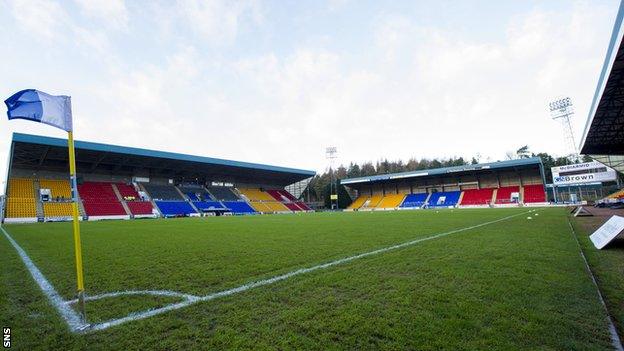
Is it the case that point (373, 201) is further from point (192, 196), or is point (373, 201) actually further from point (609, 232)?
point (609, 232)

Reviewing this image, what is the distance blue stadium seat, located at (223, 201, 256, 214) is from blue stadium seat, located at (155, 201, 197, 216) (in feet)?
20.6

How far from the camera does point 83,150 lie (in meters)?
35.7

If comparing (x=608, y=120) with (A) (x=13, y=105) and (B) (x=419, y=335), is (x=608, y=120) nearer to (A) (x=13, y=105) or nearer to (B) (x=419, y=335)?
(B) (x=419, y=335)

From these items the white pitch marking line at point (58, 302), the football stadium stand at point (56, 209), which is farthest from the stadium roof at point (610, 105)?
the football stadium stand at point (56, 209)

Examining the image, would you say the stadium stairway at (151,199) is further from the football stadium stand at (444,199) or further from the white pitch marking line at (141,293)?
the football stadium stand at (444,199)

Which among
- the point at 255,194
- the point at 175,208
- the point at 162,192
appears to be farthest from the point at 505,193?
the point at 162,192

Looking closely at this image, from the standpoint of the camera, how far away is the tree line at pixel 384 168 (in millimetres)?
72938

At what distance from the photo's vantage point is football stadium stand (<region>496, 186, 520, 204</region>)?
50606 mm

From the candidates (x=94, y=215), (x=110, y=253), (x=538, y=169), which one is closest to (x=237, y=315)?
(x=110, y=253)

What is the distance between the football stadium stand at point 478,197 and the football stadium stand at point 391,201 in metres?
11.8

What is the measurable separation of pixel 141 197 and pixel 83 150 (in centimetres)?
964

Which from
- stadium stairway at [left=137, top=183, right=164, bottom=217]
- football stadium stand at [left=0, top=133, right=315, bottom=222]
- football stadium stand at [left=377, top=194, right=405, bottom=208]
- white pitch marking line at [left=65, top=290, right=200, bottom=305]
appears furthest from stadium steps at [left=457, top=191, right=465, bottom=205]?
white pitch marking line at [left=65, top=290, right=200, bottom=305]

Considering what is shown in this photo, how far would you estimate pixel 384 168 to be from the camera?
347 feet

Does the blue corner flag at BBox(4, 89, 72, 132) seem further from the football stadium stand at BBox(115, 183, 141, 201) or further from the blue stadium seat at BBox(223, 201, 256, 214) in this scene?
the blue stadium seat at BBox(223, 201, 256, 214)
